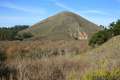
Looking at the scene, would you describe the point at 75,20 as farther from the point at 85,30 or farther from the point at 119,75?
the point at 119,75

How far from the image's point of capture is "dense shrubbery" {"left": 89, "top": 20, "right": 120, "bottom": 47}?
4015 centimetres

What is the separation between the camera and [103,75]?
952cm

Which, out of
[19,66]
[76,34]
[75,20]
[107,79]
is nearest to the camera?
[107,79]

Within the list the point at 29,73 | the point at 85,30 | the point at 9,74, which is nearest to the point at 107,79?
the point at 29,73

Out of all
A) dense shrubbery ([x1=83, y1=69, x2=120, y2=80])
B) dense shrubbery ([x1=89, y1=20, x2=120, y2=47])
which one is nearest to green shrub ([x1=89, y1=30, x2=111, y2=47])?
dense shrubbery ([x1=89, y1=20, x2=120, y2=47])

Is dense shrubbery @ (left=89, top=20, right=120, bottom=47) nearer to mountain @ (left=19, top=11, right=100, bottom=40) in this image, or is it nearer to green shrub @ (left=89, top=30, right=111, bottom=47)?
green shrub @ (left=89, top=30, right=111, bottom=47)

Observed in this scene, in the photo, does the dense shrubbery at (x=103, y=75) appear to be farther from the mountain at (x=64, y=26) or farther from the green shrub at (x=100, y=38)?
the mountain at (x=64, y=26)

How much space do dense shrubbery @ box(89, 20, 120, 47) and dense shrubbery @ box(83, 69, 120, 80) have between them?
96.6 ft

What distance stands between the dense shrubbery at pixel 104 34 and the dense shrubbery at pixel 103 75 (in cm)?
2945

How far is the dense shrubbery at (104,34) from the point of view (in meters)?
40.2

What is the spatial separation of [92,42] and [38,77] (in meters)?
33.0

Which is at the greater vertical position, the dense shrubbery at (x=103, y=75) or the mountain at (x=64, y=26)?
the mountain at (x=64, y=26)

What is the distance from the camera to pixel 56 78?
31.5 ft

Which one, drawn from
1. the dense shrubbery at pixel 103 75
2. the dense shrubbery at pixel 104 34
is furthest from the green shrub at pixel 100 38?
the dense shrubbery at pixel 103 75
